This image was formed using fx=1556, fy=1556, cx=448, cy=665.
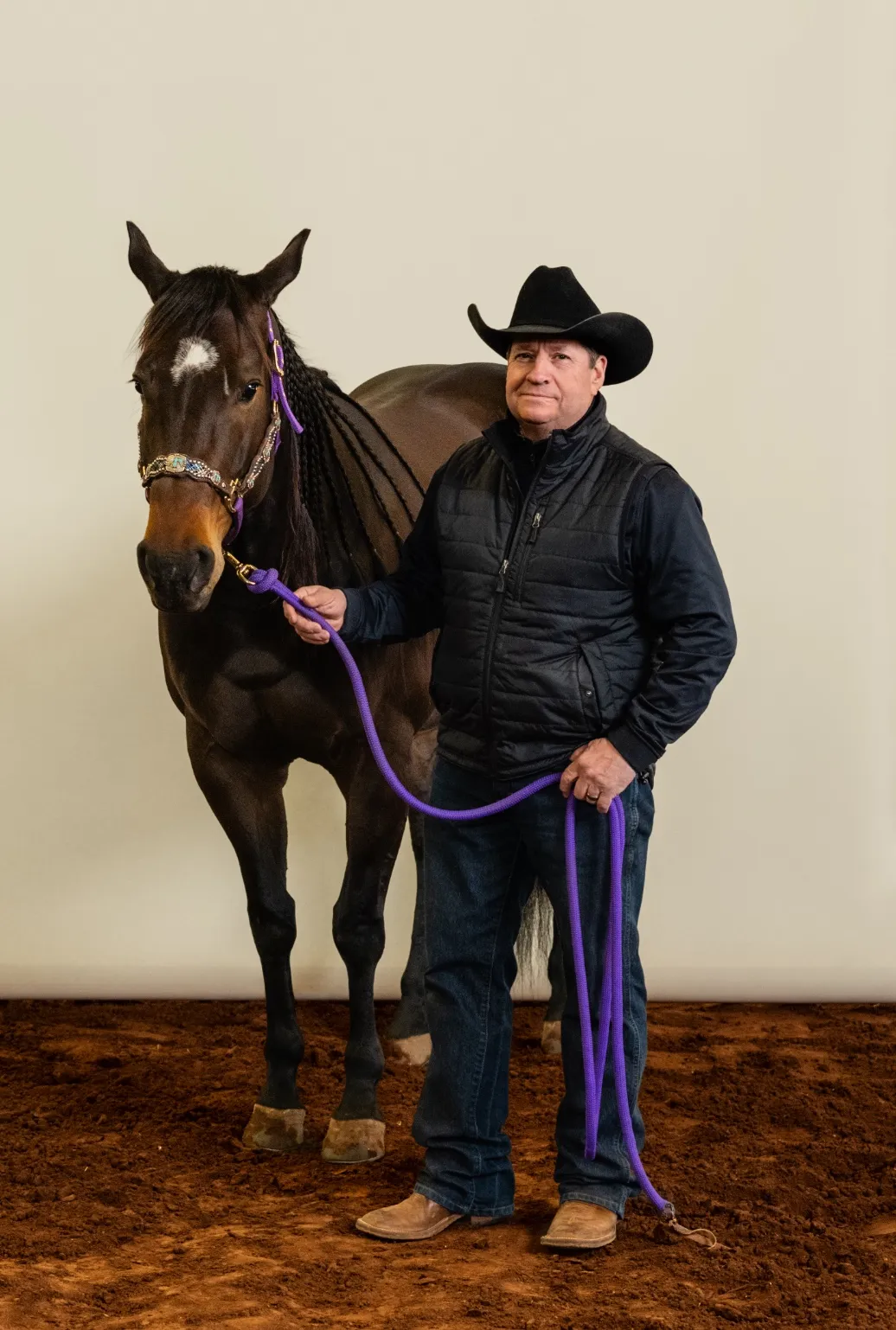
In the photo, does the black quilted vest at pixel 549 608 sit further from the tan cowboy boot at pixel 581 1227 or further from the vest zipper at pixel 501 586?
the tan cowboy boot at pixel 581 1227

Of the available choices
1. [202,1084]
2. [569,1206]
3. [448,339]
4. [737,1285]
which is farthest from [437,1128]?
[448,339]

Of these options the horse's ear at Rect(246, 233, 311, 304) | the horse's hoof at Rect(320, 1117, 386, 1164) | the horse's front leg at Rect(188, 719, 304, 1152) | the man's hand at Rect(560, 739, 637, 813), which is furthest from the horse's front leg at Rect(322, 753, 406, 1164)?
the horse's ear at Rect(246, 233, 311, 304)

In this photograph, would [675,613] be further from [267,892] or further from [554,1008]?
[554,1008]

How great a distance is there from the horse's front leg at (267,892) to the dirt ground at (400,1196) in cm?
10

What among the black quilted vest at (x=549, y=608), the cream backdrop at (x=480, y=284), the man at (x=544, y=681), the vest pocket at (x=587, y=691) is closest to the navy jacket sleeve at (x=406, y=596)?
the man at (x=544, y=681)

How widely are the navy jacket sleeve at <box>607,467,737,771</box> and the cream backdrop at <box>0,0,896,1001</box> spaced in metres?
2.02

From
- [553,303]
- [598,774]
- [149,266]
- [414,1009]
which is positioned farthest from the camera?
[414,1009]

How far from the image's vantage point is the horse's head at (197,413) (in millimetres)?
2648

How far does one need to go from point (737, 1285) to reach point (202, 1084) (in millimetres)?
1693

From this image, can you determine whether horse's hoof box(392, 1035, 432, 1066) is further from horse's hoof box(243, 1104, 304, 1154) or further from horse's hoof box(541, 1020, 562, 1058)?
horse's hoof box(243, 1104, 304, 1154)

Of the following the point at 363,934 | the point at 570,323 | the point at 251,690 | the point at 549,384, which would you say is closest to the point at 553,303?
the point at 570,323

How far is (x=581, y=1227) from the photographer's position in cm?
272

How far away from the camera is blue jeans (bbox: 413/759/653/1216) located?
2725 millimetres

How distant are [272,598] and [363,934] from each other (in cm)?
81
